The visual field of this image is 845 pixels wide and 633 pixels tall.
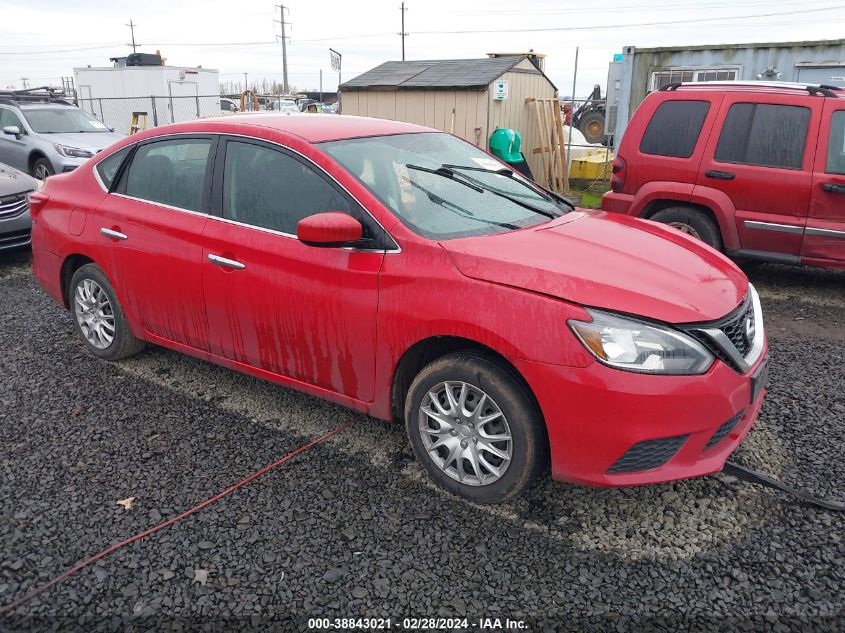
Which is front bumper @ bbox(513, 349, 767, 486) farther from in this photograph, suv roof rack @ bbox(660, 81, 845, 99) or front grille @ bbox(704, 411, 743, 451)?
suv roof rack @ bbox(660, 81, 845, 99)

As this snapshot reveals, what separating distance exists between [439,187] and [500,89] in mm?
9338

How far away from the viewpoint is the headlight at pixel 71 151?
488 inches

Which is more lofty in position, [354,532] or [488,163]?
[488,163]

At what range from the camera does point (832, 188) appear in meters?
5.97

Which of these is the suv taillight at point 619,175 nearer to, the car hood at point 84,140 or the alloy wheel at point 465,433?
the alloy wheel at point 465,433

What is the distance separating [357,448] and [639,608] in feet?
5.53

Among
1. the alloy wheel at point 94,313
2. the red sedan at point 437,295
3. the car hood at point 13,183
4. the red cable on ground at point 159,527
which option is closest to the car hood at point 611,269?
the red sedan at point 437,295

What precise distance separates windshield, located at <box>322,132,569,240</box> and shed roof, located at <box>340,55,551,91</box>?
8402mm

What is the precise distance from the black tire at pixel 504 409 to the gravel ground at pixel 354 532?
0.14m

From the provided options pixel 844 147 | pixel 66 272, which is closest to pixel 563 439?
pixel 66 272

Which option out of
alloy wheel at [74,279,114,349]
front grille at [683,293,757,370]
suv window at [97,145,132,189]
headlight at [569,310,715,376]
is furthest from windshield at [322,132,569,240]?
alloy wheel at [74,279,114,349]

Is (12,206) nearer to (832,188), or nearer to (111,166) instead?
(111,166)

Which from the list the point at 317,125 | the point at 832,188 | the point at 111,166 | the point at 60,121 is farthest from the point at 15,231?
the point at 832,188

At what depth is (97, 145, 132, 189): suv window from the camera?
4.43 metres
